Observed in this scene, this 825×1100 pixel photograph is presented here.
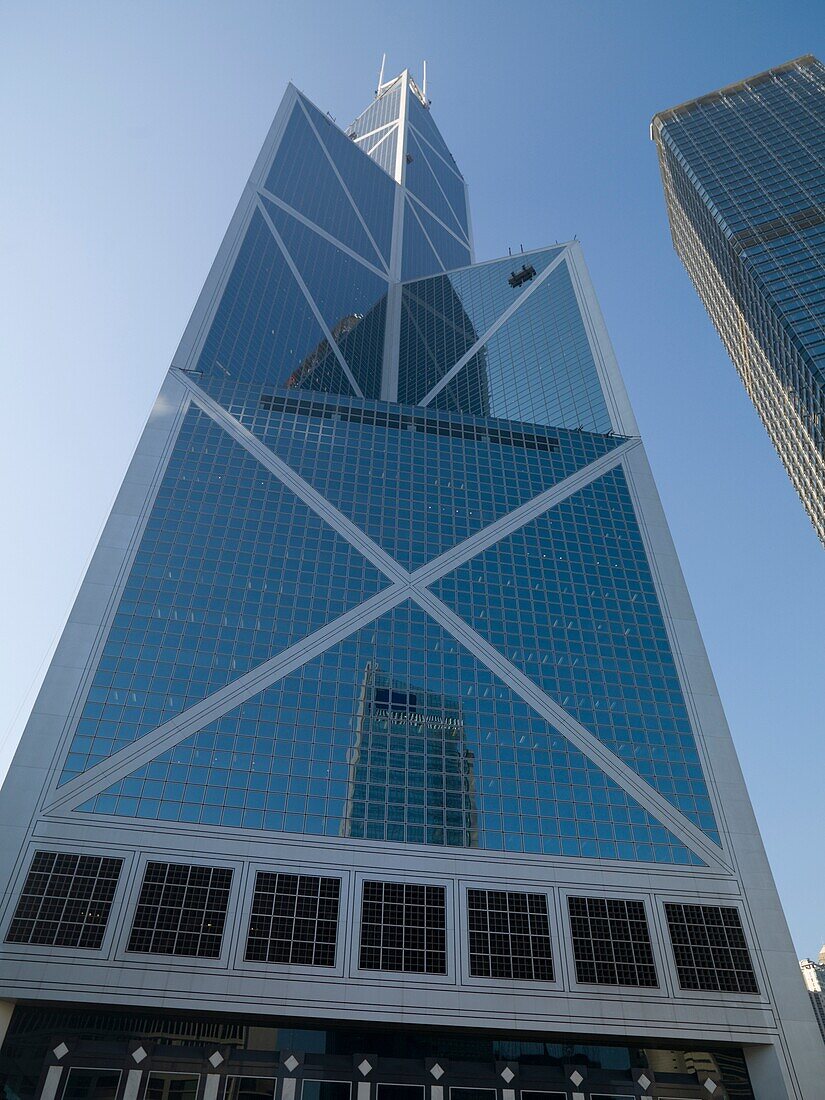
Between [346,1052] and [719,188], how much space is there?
94.8 meters

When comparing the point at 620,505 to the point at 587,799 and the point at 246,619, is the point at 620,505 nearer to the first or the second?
the point at 587,799

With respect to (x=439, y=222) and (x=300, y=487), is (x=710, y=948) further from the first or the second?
(x=439, y=222)

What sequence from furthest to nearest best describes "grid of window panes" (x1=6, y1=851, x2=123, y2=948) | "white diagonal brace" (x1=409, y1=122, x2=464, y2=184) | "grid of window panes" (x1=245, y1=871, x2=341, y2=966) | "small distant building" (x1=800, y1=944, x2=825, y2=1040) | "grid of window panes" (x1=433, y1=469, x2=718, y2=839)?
1. "white diagonal brace" (x1=409, y1=122, x2=464, y2=184)
2. "small distant building" (x1=800, y1=944, x2=825, y2=1040)
3. "grid of window panes" (x1=433, y1=469, x2=718, y2=839)
4. "grid of window panes" (x1=245, y1=871, x2=341, y2=966)
5. "grid of window panes" (x1=6, y1=851, x2=123, y2=948)

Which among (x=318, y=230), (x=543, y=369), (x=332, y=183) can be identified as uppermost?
(x=332, y=183)

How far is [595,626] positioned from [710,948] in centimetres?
2001

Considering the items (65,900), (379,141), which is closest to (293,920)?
(65,900)

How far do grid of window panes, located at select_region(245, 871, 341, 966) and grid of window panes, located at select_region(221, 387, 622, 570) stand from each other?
22178 mm

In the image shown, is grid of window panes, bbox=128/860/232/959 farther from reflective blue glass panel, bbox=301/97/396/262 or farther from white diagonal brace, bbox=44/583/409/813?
reflective blue glass panel, bbox=301/97/396/262

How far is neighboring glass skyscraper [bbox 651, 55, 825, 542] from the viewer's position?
76.2 meters

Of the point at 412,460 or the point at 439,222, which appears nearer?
the point at 412,460

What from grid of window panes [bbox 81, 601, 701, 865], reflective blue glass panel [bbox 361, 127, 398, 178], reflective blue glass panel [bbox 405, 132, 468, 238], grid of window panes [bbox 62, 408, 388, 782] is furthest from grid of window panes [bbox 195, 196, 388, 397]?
reflective blue glass panel [bbox 361, 127, 398, 178]

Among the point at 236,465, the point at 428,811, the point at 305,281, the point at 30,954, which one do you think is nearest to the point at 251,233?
the point at 305,281

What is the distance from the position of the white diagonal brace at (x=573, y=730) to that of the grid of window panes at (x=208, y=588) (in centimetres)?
540

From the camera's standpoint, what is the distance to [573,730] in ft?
154
